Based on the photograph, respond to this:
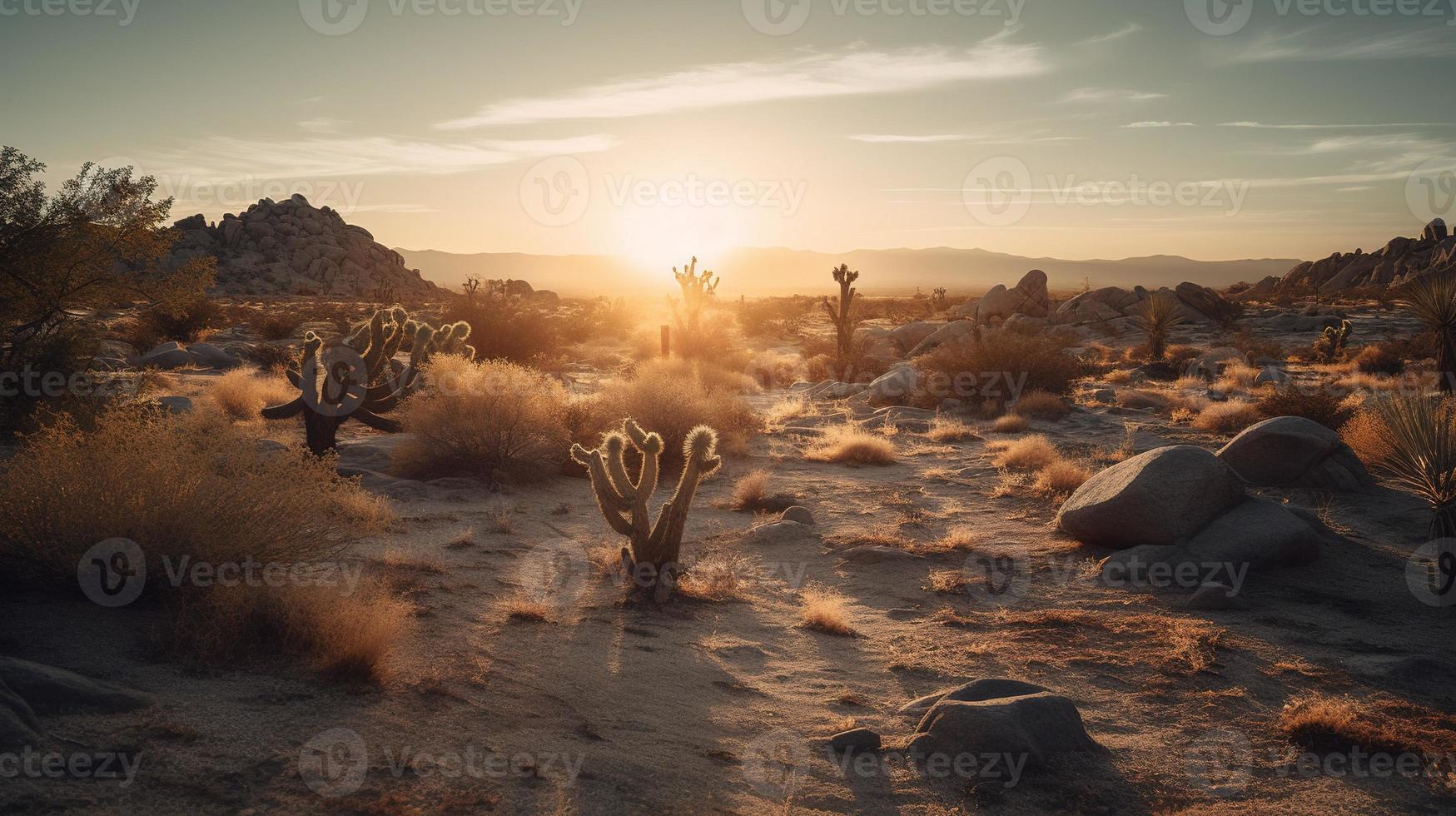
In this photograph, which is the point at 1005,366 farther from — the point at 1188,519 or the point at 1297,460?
the point at 1188,519

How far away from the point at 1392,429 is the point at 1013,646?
4806mm

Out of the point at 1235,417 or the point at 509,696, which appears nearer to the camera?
the point at 509,696

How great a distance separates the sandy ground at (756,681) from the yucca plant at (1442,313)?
5.15 metres

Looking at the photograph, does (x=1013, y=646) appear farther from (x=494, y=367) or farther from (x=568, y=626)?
(x=494, y=367)

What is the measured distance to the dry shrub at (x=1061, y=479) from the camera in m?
11.3

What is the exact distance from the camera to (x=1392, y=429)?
8.16 m

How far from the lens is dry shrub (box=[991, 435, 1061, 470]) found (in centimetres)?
1291

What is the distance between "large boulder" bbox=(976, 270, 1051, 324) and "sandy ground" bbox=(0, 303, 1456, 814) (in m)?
28.9

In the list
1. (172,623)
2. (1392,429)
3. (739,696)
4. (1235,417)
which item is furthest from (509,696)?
(1235,417)

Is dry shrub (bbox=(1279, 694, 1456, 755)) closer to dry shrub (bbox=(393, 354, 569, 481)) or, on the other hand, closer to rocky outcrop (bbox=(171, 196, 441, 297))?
dry shrub (bbox=(393, 354, 569, 481))

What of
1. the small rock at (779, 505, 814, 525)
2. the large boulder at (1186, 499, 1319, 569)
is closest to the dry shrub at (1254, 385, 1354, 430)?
the large boulder at (1186, 499, 1319, 569)

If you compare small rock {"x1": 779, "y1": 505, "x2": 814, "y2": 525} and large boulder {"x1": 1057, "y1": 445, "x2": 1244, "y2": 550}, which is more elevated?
large boulder {"x1": 1057, "y1": 445, "x2": 1244, "y2": 550}

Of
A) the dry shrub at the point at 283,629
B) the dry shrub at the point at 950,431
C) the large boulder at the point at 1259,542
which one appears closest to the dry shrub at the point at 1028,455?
the dry shrub at the point at 950,431

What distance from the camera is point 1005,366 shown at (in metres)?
19.5
